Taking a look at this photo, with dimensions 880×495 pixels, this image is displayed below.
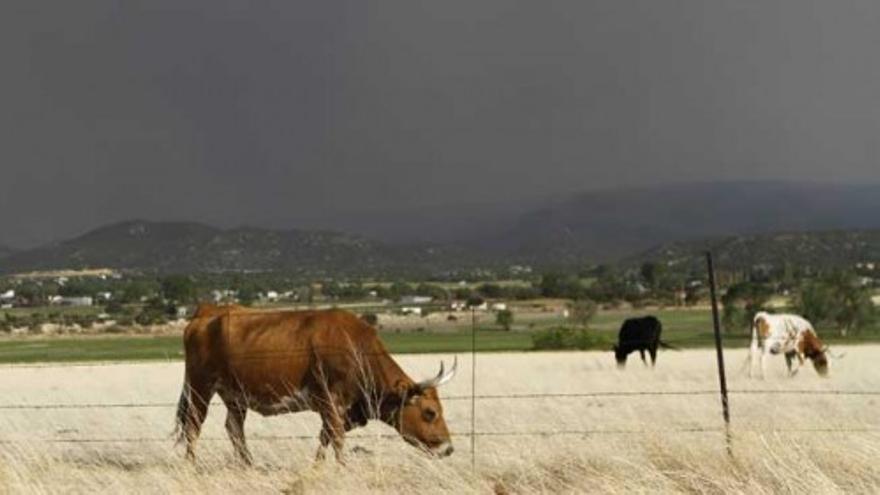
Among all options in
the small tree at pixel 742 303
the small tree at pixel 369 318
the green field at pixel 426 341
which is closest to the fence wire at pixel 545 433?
the small tree at pixel 369 318

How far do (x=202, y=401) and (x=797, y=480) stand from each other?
747 centimetres

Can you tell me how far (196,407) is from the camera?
48.9 feet

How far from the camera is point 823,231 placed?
14162 centimetres

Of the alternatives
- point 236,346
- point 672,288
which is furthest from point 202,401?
point 672,288

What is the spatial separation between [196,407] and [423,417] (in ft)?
10.4

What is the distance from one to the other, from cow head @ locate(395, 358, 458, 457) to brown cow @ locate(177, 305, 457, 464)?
1 centimetres

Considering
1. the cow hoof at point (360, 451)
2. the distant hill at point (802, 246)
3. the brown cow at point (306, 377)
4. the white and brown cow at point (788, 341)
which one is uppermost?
the distant hill at point (802, 246)

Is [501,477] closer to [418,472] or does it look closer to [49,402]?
[418,472]

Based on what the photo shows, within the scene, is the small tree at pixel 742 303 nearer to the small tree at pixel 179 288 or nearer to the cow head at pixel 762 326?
the cow head at pixel 762 326

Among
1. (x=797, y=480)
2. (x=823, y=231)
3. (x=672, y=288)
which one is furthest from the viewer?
(x=823, y=231)

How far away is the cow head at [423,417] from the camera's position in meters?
13.4

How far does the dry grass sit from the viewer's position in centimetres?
1083

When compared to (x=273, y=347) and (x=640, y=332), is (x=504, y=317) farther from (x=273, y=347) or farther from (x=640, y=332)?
(x=273, y=347)

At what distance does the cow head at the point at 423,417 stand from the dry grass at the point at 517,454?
326mm
